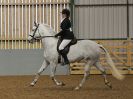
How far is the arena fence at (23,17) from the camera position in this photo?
71.1 ft

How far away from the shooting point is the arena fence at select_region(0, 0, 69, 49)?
21656 mm

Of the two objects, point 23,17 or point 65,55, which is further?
point 23,17

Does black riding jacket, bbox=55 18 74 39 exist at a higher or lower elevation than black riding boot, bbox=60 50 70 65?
higher

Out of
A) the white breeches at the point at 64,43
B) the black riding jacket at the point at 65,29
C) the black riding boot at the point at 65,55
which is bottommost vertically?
the black riding boot at the point at 65,55

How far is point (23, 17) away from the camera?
71.5 ft

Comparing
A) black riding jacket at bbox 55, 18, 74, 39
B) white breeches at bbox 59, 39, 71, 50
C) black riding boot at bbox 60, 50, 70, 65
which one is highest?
black riding jacket at bbox 55, 18, 74, 39

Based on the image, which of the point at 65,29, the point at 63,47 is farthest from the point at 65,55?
the point at 65,29

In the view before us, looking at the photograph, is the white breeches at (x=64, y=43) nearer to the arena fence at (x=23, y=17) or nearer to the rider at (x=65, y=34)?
the rider at (x=65, y=34)

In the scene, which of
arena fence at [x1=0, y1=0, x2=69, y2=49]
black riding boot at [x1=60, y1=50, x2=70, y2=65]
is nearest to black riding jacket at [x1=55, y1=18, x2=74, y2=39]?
black riding boot at [x1=60, y1=50, x2=70, y2=65]

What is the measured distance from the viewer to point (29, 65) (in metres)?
21.4

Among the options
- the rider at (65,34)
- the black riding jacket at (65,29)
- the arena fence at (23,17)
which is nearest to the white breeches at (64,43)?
the rider at (65,34)

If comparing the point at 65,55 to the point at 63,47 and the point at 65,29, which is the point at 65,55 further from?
the point at 65,29

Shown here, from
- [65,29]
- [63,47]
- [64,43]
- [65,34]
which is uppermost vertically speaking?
[65,29]

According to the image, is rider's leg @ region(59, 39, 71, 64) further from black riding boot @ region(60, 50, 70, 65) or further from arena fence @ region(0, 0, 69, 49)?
arena fence @ region(0, 0, 69, 49)
